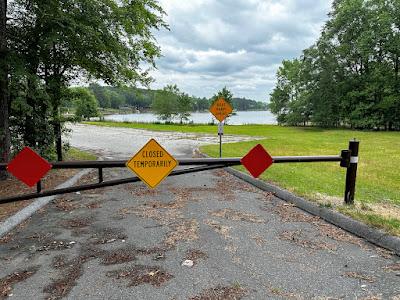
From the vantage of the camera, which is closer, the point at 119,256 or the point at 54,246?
the point at 119,256

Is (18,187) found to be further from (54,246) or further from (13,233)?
(54,246)

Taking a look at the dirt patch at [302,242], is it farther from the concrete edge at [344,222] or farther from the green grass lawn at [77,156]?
the green grass lawn at [77,156]

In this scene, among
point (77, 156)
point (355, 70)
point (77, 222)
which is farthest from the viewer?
point (355, 70)

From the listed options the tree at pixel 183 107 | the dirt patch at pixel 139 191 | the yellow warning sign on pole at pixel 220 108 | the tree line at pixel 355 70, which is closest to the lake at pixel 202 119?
the tree at pixel 183 107

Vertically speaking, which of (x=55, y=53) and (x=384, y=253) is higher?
(x=55, y=53)

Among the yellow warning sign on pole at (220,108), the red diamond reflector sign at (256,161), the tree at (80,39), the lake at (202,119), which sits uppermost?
the tree at (80,39)

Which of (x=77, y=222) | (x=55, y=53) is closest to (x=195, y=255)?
(x=77, y=222)

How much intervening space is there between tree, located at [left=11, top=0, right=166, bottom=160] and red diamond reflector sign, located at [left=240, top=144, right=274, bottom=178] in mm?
3834

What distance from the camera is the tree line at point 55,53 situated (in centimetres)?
635

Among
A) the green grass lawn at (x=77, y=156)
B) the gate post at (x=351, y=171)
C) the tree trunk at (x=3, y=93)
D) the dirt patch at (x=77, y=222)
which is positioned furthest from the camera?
the green grass lawn at (x=77, y=156)

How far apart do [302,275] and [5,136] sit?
6970 mm

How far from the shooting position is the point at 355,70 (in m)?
37.6

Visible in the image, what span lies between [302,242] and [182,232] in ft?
5.23

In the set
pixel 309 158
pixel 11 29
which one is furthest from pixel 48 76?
pixel 309 158
